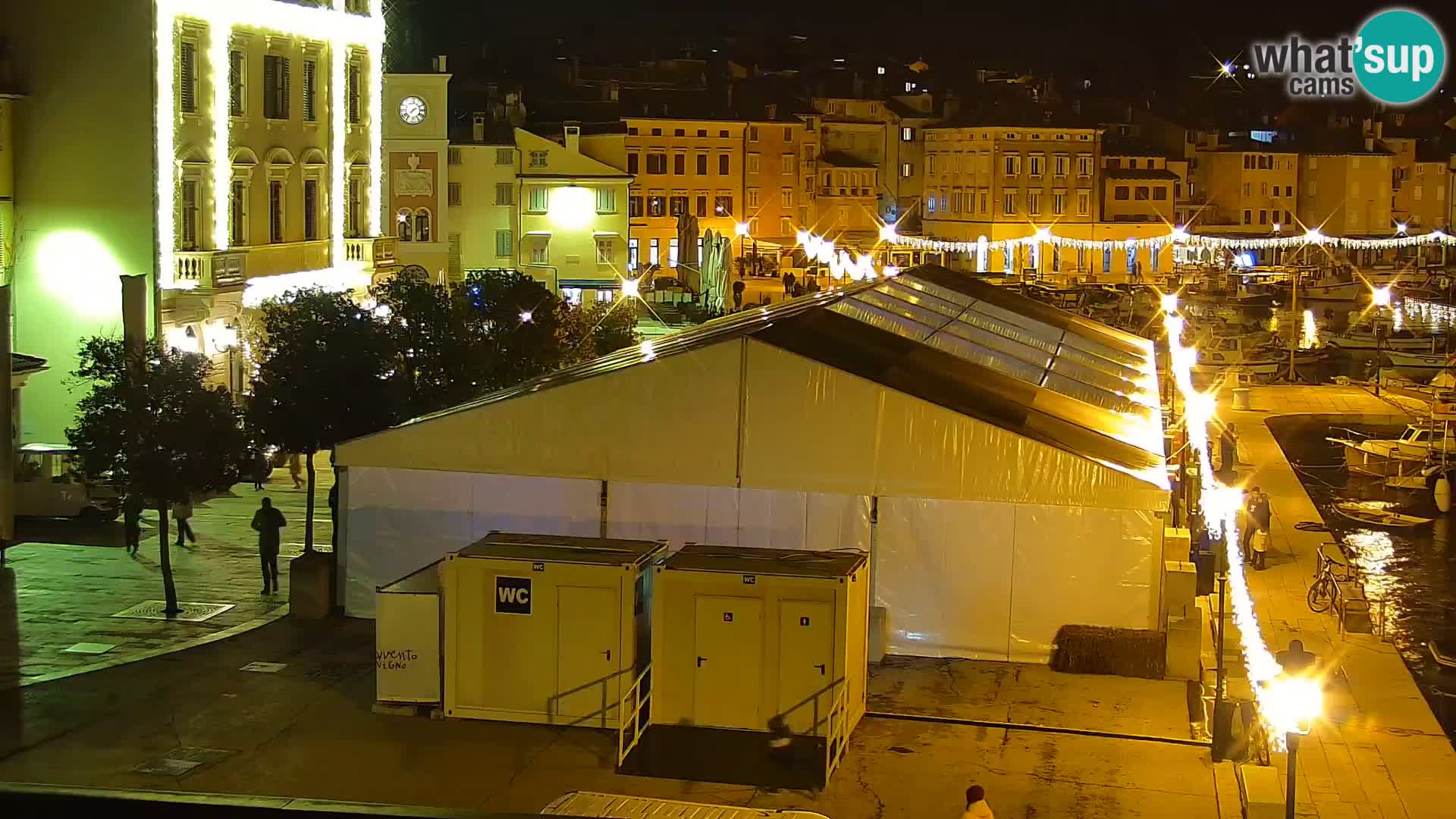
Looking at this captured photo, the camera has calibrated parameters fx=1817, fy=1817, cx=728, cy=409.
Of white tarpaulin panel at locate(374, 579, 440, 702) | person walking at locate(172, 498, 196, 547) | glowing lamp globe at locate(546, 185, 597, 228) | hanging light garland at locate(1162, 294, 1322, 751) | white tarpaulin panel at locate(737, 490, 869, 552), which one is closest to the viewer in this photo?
hanging light garland at locate(1162, 294, 1322, 751)

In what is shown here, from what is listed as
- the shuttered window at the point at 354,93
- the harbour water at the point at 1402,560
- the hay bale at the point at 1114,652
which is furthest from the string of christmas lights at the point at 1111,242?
the hay bale at the point at 1114,652

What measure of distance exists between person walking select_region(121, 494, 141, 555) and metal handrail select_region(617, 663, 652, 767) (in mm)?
8307

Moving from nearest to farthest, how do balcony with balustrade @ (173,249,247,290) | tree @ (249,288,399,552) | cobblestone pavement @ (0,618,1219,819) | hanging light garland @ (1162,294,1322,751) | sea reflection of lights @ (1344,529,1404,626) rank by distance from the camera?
1. hanging light garland @ (1162,294,1322,751)
2. cobblestone pavement @ (0,618,1219,819)
3. tree @ (249,288,399,552)
4. sea reflection of lights @ (1344,529,1404,626)
5. balcony with balustrade @ (173,249,247,290)

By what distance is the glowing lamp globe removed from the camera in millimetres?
66688

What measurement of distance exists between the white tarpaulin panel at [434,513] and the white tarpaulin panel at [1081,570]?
165 inches

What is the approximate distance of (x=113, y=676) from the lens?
16219 millimetres

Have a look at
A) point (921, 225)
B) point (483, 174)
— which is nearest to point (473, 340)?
point (483, 174)

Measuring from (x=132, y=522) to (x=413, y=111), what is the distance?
37.7 metres

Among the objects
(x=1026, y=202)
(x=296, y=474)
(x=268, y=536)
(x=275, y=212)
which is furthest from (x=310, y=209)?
(x=1026, y=202)

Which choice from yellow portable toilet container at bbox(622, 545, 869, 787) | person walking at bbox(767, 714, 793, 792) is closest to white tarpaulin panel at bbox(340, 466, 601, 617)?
yellow portable toilet container at bbox(622, 545, 869, 787)

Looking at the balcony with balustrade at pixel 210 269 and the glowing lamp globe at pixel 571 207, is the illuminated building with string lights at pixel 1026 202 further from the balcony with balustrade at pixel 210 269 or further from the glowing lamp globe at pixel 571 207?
the balcony with balustrade at pixel 210 269

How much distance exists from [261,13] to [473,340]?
1345 cm

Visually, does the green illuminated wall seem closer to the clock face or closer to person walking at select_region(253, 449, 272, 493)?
person walking at select_region(253, 449, 272, 493)

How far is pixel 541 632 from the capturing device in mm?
14367
